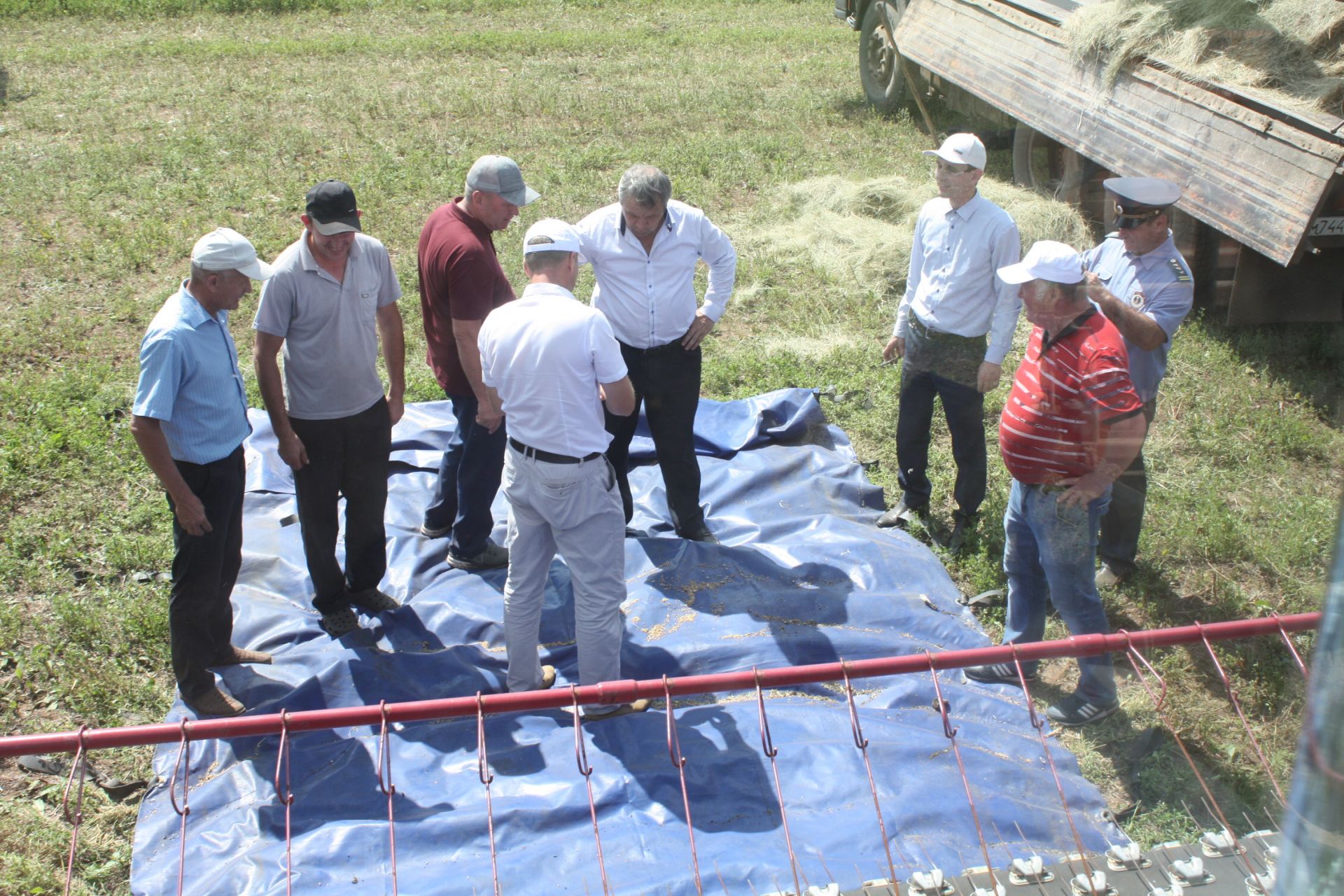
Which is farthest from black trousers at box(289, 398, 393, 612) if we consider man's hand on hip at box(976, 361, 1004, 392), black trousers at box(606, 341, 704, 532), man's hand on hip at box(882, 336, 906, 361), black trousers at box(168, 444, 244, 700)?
man's hand on hip at box(976, 361, 1004, 392)

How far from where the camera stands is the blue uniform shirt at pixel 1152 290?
4047mm

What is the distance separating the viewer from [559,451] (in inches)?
134

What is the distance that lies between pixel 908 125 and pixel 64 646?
963 cm

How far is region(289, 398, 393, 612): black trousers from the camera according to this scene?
156 inches

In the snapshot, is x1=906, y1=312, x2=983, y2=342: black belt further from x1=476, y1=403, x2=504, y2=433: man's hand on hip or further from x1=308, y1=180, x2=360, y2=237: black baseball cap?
x1=308, y1=180, x2=360, y2=237: black baseball cap

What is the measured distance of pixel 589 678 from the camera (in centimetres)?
362

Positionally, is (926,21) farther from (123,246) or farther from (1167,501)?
(123,246)

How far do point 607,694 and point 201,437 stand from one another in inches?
73.0

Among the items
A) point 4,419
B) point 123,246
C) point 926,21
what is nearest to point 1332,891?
point 4,419

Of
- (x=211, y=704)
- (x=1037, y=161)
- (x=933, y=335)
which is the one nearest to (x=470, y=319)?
(x=211, y=704)

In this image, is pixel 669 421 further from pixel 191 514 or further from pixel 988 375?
pixel 191 514

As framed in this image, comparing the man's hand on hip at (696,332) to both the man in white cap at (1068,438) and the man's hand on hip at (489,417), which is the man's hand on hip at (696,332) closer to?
the man's hand on hip at (489,417)

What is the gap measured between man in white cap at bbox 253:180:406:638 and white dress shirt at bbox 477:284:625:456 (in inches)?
26.4

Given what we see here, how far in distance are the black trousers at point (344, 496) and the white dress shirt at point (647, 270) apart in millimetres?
1062
